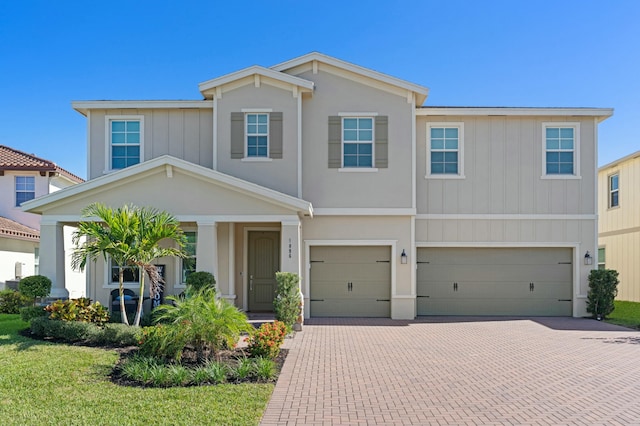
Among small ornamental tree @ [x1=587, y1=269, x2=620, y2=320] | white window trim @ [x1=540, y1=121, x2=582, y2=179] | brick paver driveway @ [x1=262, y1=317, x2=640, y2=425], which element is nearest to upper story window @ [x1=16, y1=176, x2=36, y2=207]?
brick paver driveway @ [x1=262, y1=317, x2=640, y2=425]

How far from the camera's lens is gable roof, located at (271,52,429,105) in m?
14.2

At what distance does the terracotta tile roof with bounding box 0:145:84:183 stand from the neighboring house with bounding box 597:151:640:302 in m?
22.5

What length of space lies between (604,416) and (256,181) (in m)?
10.2

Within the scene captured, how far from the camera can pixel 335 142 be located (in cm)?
1447

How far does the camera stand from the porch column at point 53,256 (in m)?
12.4

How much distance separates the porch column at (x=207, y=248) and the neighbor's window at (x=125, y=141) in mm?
3816

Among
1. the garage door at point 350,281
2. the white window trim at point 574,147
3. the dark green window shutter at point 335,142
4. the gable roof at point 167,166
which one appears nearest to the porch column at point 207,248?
the gable roof at point 167,166

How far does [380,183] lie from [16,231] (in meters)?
13.1

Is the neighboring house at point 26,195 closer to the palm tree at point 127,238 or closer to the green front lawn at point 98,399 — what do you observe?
the palm tree at point 127,238

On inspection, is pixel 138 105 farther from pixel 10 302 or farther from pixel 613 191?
pixel 613 191

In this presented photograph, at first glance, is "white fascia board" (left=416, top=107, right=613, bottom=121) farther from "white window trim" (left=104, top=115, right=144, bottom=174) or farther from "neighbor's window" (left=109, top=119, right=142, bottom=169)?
"neighbor's window" (left=109, top=119, right=142, bottom=169)

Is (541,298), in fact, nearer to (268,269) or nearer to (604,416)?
(268,269)

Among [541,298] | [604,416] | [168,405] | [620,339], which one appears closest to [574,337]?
[620,339]

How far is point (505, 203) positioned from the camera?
15.1m
